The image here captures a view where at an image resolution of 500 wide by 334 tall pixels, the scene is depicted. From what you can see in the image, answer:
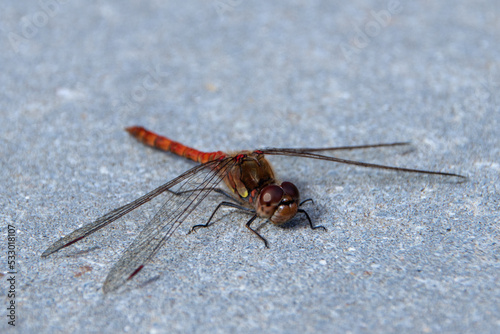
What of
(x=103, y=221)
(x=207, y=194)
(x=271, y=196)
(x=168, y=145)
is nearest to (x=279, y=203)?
(x=271, y=196)

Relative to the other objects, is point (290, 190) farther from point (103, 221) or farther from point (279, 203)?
point (103, 221)

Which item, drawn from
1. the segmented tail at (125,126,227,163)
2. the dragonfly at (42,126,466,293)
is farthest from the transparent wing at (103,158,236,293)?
the segmented tail at (125,126,227,163)

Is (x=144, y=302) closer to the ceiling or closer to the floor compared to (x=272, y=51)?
closer to the floor

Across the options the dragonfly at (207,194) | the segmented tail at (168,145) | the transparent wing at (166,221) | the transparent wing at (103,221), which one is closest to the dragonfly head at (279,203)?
the dragonfly at (207,194)

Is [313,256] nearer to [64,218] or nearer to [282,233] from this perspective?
[282,233]

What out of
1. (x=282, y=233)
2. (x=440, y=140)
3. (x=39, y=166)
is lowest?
(x=39, y=166)

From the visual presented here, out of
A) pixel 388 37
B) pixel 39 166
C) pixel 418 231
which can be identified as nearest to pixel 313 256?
pixel 418 231

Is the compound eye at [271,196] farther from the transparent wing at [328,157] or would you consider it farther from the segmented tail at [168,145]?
the segmented tail at [168,145]
